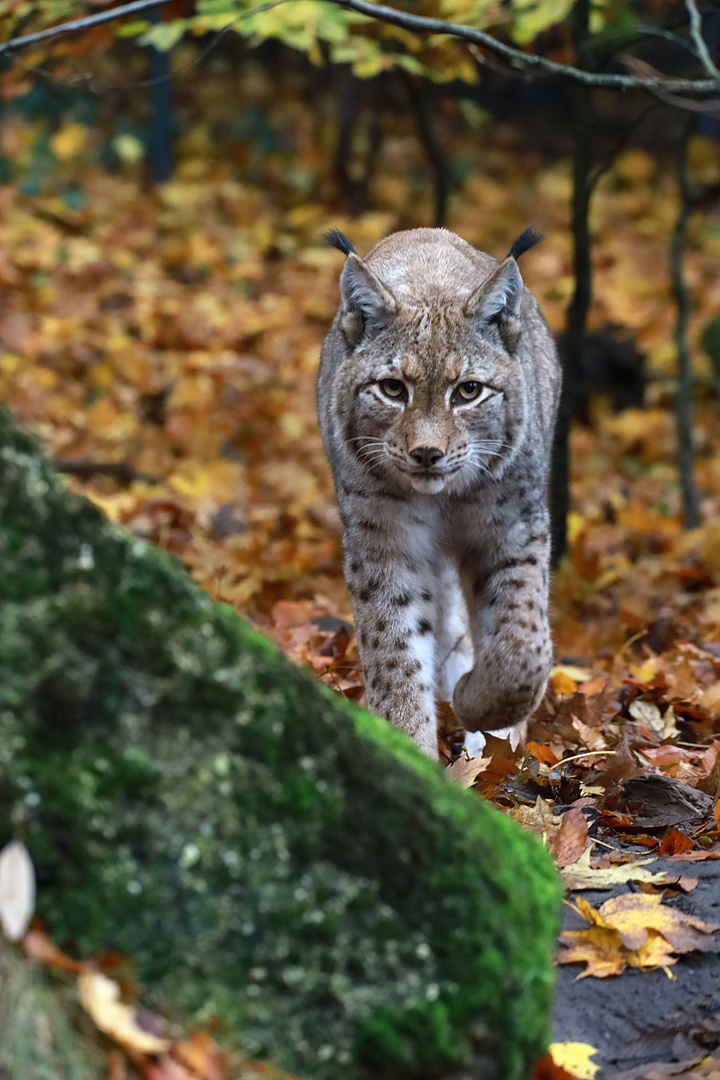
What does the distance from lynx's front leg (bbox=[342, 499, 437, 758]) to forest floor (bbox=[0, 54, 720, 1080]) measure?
308 mm

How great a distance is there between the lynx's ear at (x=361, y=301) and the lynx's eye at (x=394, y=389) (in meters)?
0.21

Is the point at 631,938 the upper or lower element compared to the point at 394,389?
lower

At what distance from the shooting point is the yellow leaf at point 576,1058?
2.18 m

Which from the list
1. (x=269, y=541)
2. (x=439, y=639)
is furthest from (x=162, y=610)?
(x=269, y=541)

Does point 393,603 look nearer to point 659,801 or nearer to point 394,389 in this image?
point 394,389

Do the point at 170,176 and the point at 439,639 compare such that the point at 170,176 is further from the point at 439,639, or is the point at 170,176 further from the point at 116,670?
the point at 116,670

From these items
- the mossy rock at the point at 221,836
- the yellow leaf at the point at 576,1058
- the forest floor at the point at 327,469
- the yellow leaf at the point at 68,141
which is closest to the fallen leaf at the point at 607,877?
the forest floor at the point at 327,469

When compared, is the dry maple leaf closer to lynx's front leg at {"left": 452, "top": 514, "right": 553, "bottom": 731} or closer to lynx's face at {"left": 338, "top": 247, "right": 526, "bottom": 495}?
lynx's front leg at {"left": 452, "top": 514, "right": 553, "bottom": 731}

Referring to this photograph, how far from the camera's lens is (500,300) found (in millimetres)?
3814

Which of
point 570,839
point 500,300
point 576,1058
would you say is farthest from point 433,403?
point 576,1058

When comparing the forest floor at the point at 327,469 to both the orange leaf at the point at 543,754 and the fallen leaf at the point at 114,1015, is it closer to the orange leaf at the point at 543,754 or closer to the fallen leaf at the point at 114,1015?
the orange leaf at the point at 543,754

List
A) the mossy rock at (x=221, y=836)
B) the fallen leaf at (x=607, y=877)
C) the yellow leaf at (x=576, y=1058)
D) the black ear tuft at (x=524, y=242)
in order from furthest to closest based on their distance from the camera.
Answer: the black ear tuft at (x=524, y=242) < the fallen leaf at (x=607, y=877) < the yellow leaf at (x=576, y=1058) < the mossy rock at (x=221, y=836)

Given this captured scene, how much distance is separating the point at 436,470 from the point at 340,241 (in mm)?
871

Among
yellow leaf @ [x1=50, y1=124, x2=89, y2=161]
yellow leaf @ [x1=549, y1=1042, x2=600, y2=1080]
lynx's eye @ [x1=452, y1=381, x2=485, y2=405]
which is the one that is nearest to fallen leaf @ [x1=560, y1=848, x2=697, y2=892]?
yellow leaf @ [x1=549, y1=1042, x2=600, y2=1080]
